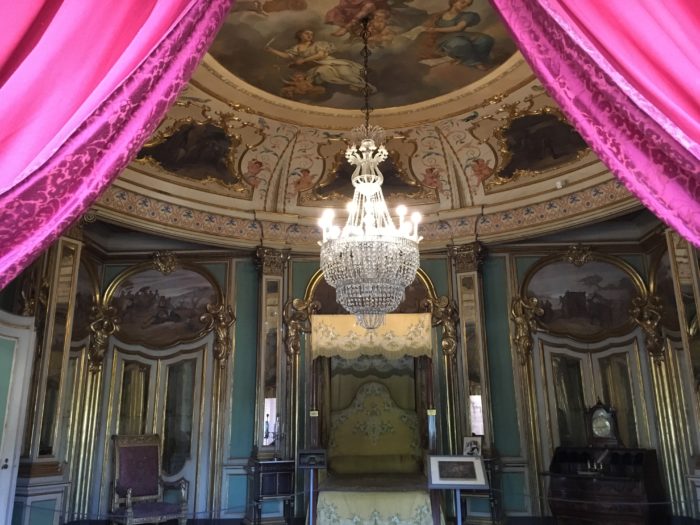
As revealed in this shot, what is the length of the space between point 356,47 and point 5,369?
16.5 feet

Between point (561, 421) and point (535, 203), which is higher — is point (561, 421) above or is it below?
below

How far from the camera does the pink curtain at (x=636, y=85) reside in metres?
1.96

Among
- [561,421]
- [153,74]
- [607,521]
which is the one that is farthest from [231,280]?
[153,74]

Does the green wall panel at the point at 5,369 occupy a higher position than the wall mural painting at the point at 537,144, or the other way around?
the wall mural painting at the point at 537,144

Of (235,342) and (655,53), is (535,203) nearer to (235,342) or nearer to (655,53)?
(235,342)

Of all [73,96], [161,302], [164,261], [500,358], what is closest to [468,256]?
[500,358]

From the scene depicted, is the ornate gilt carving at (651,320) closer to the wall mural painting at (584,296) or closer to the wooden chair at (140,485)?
the wall mural painting at (584,296)

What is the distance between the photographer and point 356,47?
21.0ft

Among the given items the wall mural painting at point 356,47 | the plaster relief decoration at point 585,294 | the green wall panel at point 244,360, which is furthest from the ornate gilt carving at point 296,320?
the plaster relief decoration at point 585,294

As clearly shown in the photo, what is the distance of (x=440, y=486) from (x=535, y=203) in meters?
4.37

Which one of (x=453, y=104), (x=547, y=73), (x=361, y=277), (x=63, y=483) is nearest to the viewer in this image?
(x=547, y=73)

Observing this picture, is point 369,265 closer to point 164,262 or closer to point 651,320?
point 164,262

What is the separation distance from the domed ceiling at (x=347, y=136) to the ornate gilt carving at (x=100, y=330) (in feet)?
5.10

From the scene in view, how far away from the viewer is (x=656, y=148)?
79.7 inches
